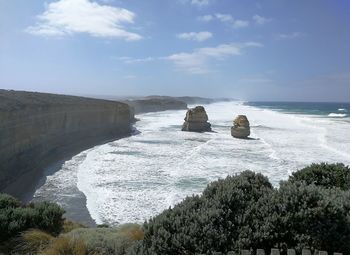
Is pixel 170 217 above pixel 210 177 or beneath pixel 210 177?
above

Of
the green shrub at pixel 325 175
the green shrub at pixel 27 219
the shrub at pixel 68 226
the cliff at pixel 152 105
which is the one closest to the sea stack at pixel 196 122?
the green shrub at pixel 325 175

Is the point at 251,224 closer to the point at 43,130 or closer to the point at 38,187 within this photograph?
the point at 38,187

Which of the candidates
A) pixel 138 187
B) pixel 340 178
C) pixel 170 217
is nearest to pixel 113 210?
pixel 138 187

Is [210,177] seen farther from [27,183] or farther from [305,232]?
[305,232]

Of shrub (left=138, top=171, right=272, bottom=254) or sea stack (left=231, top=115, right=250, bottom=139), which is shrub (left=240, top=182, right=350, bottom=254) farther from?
sea stack (left=231, top=115, right=250, bottom=139)

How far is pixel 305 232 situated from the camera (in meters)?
5.24

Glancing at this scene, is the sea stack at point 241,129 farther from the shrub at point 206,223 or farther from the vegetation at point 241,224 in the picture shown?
the shrub at point 206,223

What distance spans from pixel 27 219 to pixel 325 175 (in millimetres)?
6612

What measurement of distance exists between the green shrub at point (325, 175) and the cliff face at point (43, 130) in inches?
614

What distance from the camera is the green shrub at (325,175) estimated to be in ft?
31.2

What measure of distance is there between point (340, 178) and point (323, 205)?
4.91m

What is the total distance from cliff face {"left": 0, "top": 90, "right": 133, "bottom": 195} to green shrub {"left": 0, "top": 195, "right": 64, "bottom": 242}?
1308cm

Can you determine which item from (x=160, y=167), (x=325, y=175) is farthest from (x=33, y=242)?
(x=160, y=167)

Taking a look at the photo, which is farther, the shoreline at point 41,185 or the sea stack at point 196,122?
the sea stack at point 196,122
